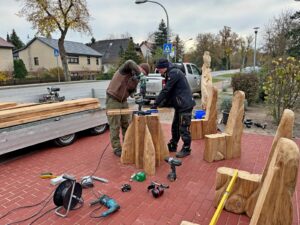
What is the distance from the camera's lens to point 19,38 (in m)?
55.3

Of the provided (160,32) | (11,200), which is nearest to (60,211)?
(11,200)

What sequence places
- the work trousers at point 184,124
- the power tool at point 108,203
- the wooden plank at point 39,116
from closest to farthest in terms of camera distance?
1. the power tool at point 108,203
2. the wooden plank at point 39,116
3. the work trousers at point 184,124

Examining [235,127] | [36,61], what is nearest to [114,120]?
[235,127]

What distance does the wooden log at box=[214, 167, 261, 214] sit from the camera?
8.43 feet

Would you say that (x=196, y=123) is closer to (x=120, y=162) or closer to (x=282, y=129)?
(x=120, y=162)

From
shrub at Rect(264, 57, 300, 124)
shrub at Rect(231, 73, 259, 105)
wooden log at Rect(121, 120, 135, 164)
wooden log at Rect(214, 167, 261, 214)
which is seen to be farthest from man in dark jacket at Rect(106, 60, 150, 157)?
shrub at Rect(231, 73, 259, 105)

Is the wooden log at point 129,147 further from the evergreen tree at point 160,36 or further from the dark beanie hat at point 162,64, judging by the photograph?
the evergreen tree at point 160,36

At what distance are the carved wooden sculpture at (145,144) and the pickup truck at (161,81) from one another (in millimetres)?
4716

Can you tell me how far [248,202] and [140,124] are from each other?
1.91 meters

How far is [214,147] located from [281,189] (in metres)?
2.49

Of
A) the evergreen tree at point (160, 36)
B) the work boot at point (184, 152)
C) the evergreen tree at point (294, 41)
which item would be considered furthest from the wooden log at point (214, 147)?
the evergreen tree at point (160, 36)

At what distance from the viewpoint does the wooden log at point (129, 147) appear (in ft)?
13.0

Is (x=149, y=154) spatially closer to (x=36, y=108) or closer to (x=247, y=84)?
(x=36, y=108)

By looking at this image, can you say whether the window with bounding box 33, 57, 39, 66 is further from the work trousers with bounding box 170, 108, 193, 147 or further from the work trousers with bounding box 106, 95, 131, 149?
the work trousers with bounding box 170, 108, 193, 147
